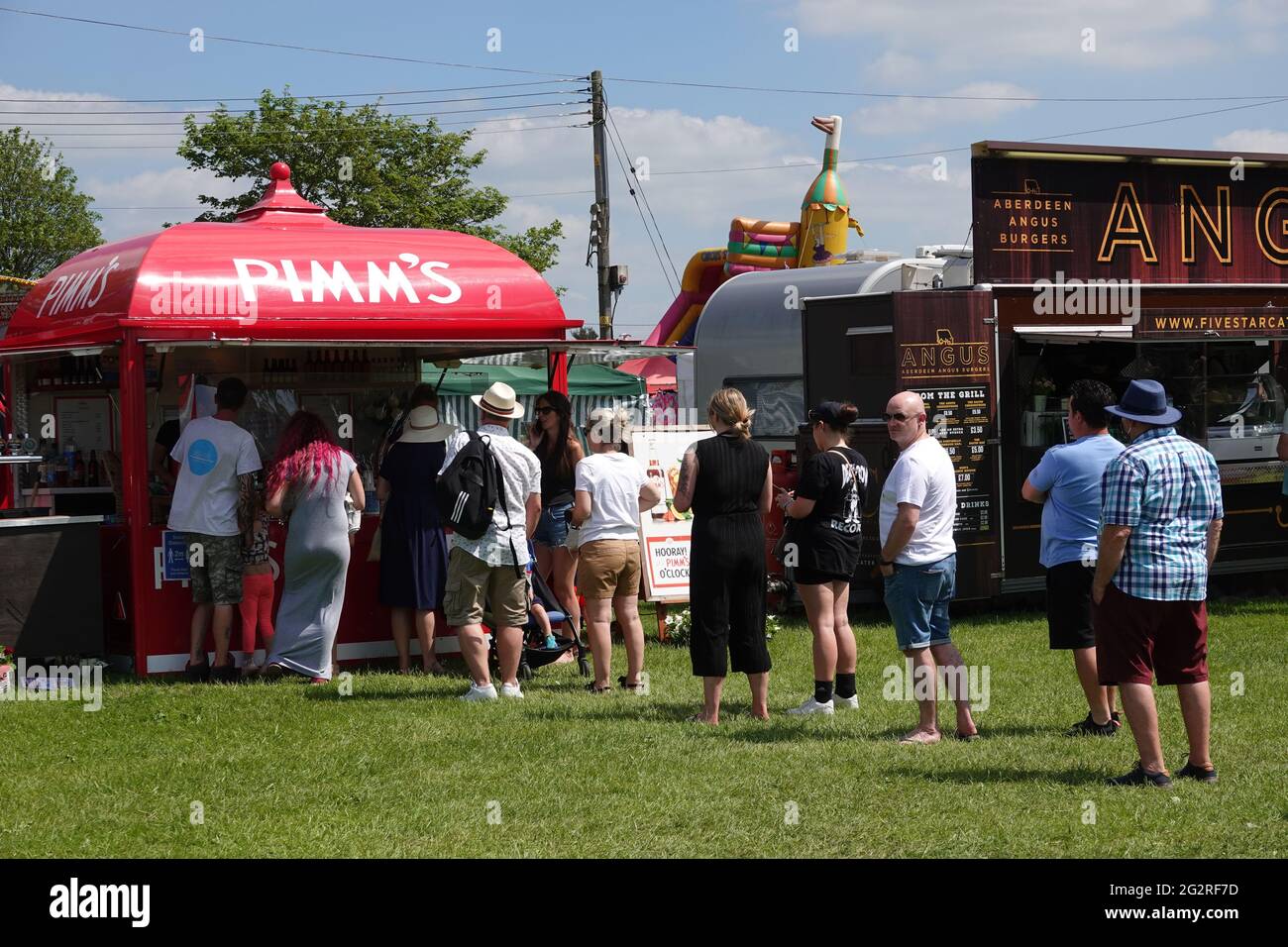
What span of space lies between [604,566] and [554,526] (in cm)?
162

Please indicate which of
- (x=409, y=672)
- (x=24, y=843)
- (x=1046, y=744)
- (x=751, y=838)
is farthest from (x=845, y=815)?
(x=409, y=672)

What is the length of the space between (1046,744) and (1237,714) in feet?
4.83

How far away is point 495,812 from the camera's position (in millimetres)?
6332

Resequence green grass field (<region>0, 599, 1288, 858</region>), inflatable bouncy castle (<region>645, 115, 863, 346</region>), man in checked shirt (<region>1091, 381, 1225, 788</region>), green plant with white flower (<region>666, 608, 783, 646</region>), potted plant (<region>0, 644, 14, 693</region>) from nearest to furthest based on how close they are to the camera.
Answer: green grass field (<region>0, 599, 1288, 858</region>), man in checked shirt (<region>1091, 381, 1225, 788</region>), potted plant (<region>0, 644, 14, 693</region>), green plant with white flower (<region>666, 608, 783, 646</region>), inflatable bouncy castle (<region>645, 115, 863, 346</region>)

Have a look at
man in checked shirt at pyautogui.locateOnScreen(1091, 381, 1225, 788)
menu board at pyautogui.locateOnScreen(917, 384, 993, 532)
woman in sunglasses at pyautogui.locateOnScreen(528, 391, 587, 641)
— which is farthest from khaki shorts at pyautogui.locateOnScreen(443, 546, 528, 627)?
menu board at pyautogui.locateOnScreen(917, 384, 993, 532)

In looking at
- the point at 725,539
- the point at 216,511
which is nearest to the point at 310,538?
the point at 216,511

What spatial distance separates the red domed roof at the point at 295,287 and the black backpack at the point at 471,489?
170 cm

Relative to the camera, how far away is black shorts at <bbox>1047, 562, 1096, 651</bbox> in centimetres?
777

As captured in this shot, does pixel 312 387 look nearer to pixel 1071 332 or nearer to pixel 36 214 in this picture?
pixel 1071 332

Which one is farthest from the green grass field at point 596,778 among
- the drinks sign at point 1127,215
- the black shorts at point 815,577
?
the drinks sign at point 1127,215

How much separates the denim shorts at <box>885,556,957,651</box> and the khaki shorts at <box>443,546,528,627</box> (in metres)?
2.32

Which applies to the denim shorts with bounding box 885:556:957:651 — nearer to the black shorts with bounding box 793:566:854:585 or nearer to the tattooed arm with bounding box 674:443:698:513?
the black shorts with bounding box 793:566:854:585
